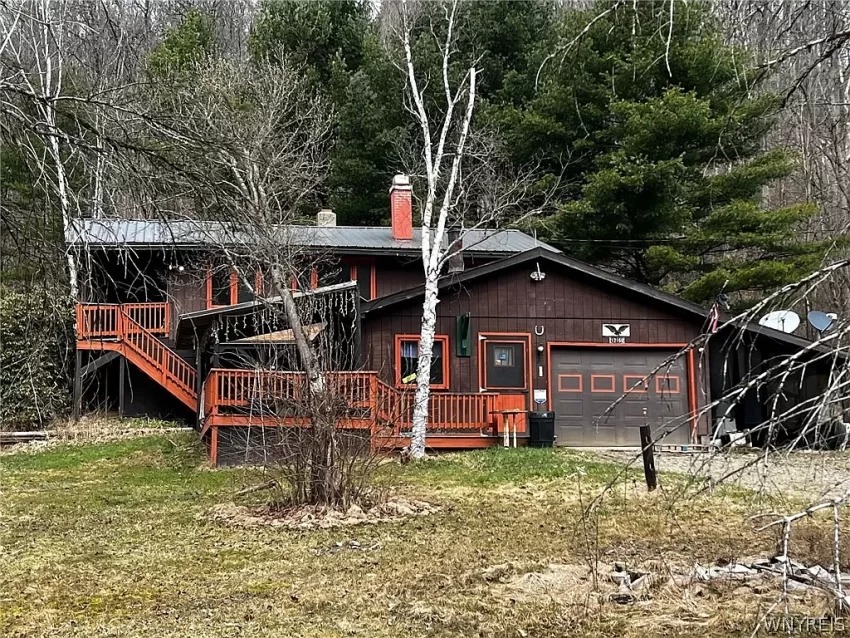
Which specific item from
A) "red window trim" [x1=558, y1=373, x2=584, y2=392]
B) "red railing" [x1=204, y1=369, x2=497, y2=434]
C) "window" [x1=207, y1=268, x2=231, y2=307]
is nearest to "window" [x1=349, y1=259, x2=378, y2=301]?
"window" [x1=207, y1=268, x2=231, y2=307]

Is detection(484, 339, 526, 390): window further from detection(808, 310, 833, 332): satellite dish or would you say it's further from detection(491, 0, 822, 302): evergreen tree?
detection(491, 0, 822, 302): evergreen tree

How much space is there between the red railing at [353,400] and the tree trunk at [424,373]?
0.29 meters

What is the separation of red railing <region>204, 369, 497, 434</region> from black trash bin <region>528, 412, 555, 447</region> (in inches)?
29.4

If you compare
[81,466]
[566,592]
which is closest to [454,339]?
[81,466]

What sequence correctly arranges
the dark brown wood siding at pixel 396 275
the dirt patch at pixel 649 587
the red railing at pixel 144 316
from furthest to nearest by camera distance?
the dark brown wood siding at pixel 396 275 < the red railing at pixel 144 316 < the dirt patch at pixel 649 587

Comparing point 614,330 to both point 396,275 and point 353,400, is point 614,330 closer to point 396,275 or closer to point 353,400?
point 396,275

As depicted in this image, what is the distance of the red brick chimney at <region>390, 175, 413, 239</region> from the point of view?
20.5 m

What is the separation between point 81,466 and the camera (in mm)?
14570

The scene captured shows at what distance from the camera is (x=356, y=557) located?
7.18m

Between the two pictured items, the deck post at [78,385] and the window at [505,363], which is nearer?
the window at [505,363]

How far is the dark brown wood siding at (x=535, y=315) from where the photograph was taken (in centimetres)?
1619

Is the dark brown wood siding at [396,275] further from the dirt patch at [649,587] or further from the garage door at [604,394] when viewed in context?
the dirt patch at [649,587]

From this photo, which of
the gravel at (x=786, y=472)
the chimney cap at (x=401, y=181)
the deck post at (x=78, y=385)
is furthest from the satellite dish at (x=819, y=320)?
the deck post at (x=78, y=385)

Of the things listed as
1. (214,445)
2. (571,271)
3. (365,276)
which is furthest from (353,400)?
(365,276)
